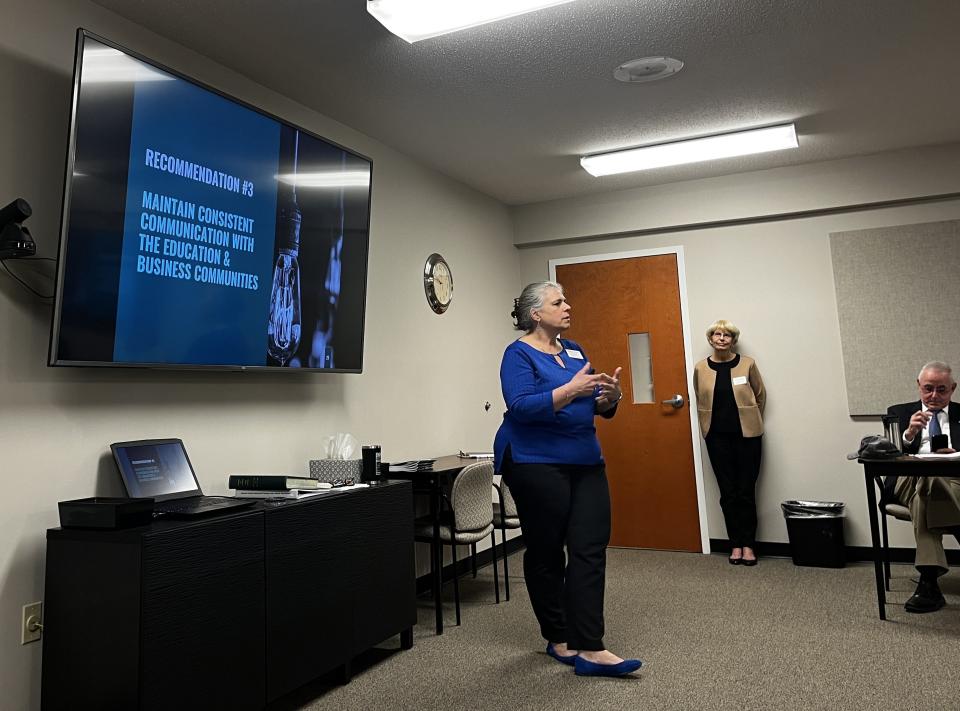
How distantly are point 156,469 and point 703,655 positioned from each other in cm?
231

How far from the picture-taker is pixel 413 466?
3807mm

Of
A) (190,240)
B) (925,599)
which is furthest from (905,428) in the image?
(190,240)

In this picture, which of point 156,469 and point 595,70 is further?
point 595,70

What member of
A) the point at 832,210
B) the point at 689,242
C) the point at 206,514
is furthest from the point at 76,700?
the point at 832,210

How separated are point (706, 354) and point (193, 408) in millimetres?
3727

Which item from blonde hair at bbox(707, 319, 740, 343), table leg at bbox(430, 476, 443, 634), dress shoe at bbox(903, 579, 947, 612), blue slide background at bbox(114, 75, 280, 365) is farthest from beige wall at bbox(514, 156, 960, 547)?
blue slide background at bbox(114, 75, 280, 365)

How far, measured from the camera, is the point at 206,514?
7.68 feet

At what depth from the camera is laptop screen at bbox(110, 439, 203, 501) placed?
2486 millimetres

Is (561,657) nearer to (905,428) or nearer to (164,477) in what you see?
(164,477)

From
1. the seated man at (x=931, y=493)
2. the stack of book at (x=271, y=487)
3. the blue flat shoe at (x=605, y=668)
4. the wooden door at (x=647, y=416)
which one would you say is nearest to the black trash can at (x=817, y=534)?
the wooden door at (x=647, y=416)

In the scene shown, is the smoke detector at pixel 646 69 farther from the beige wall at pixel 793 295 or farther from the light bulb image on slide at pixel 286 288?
the beige wall at pixel 793 295

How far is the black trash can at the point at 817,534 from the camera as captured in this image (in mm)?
4520

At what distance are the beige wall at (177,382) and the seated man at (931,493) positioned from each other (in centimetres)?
265

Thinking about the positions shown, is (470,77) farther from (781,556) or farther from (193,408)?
(781,556)
